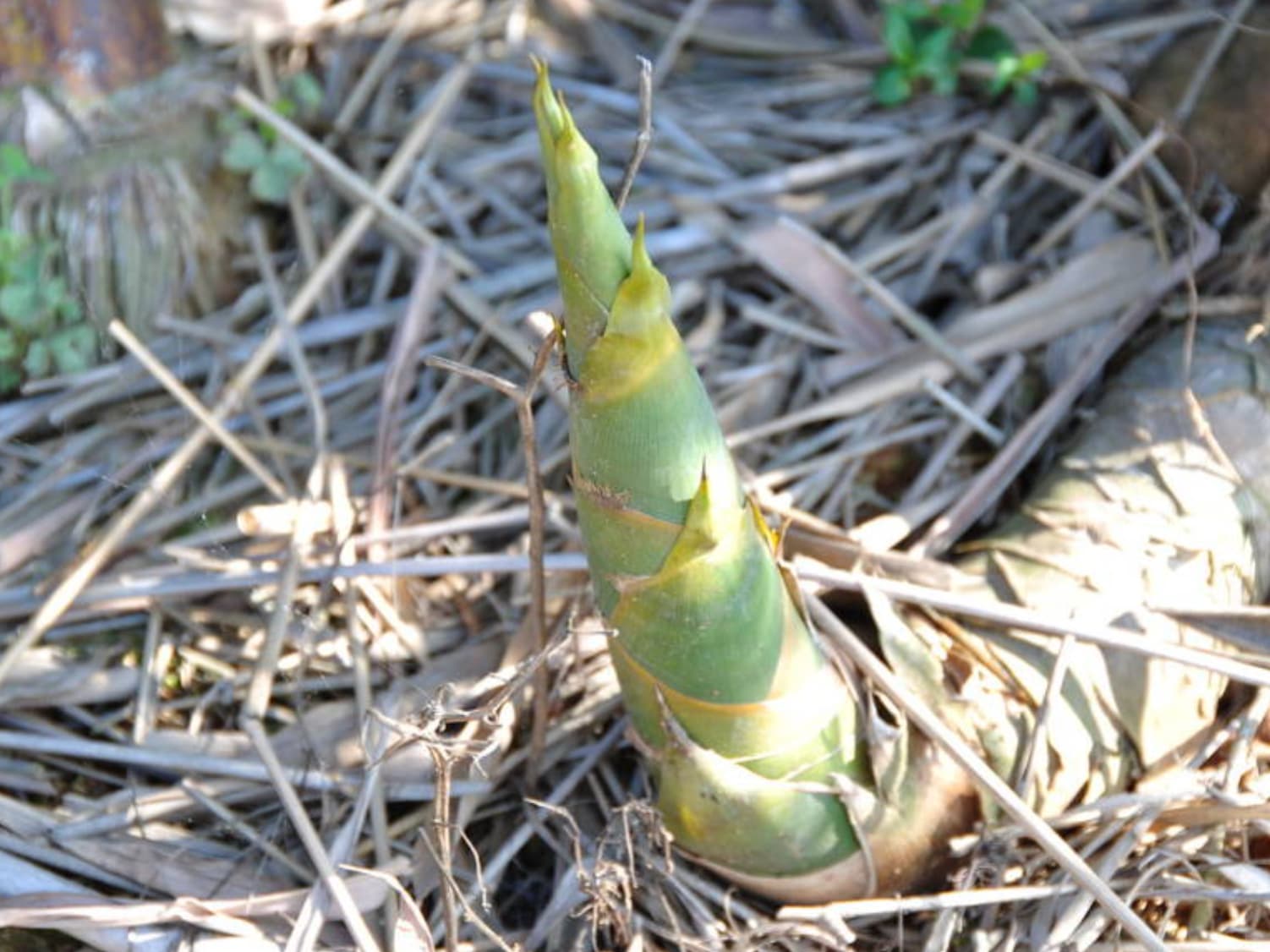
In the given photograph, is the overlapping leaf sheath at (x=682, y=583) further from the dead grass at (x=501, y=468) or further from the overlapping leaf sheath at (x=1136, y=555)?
the overlapping leaf sheath at (x=1136, y=555)

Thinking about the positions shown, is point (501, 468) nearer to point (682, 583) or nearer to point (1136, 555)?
point (682, 583)

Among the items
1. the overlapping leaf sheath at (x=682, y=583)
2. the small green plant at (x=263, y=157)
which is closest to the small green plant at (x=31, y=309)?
the small green plant at (x=263, y=157)

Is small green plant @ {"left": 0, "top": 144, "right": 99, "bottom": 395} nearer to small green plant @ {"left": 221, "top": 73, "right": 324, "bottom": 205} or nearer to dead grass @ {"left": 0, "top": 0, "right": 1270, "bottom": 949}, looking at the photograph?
dead grass @ {"left": 0, "top": 0, "right": 1270, "bottom": 949}

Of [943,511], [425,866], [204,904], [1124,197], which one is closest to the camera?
[204,904]

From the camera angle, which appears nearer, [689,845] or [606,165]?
[689,845]

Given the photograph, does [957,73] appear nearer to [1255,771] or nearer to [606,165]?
[606,165]

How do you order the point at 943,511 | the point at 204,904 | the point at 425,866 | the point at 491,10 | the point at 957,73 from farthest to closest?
the point at 491,10
the point at 957,73
the point at 943,511
the point at 425,866
the point at 204,904

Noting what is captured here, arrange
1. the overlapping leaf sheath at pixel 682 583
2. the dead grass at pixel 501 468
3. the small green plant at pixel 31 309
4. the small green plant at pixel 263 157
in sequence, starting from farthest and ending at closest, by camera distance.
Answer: the small green plant at pixel 263 157 → the small green plant at pixel 31 309 → the dead grass at pixel 501 468 → the overlapping leaf sheath at pixel 682 583

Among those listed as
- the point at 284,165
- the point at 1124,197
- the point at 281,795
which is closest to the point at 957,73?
the point at 1124,197
